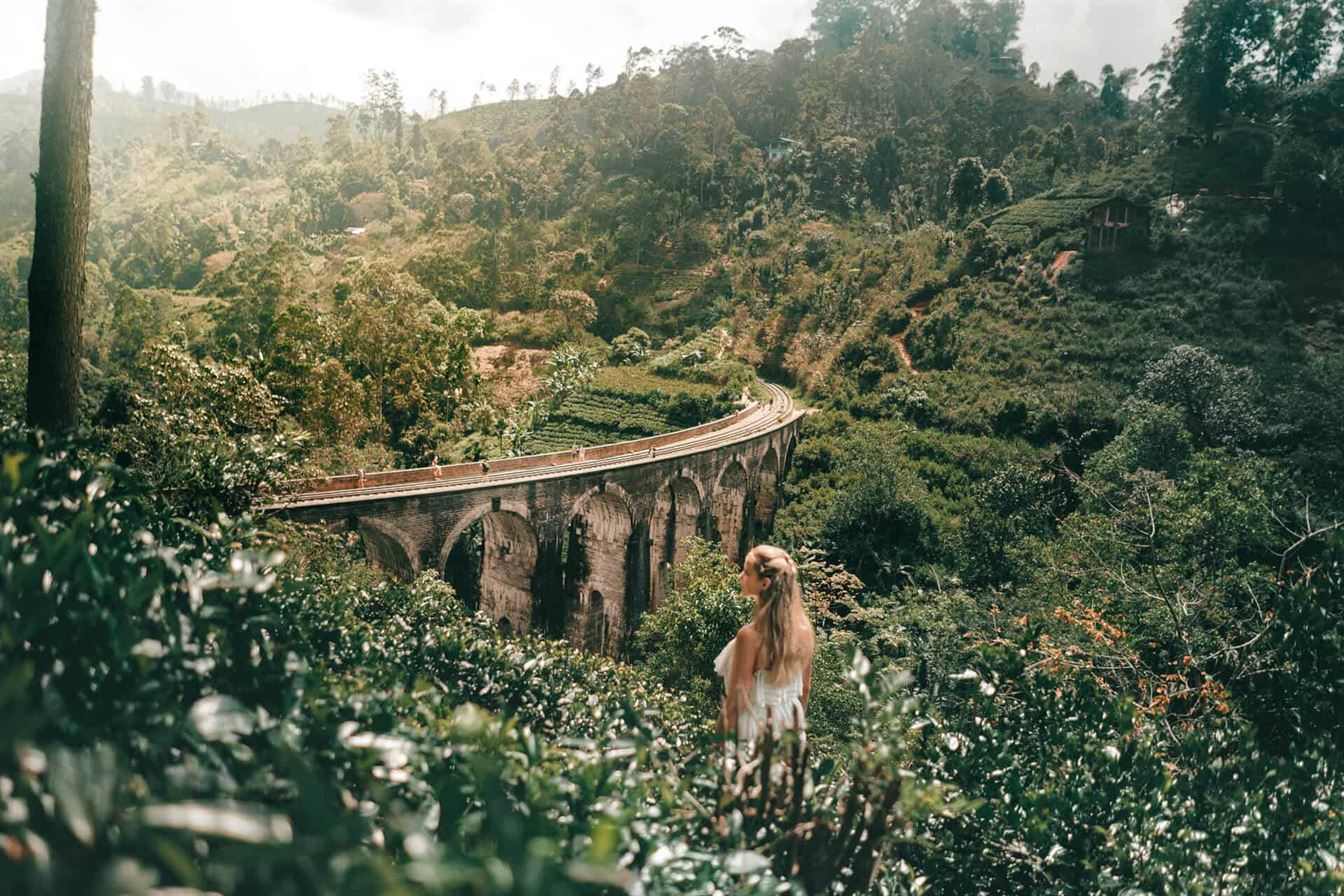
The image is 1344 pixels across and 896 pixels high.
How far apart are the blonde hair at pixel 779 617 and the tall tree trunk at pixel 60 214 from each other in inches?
208

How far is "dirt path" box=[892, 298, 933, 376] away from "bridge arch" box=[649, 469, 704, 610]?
19.3m

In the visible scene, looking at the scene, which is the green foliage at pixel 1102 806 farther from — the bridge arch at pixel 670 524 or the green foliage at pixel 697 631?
the bridge arch at pixel 670 524

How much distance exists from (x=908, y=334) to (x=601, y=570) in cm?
2740

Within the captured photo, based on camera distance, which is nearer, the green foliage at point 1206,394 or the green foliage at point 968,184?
the green foliage at point 1206,394

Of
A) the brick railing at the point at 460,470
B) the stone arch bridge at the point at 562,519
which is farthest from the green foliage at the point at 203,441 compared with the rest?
the stone arch bridge at the point at 562,519

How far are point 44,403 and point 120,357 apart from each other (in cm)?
4508

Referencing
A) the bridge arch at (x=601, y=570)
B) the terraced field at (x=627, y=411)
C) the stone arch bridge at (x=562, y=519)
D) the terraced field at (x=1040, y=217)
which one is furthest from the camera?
the terraced field at (x=1040, y=217)

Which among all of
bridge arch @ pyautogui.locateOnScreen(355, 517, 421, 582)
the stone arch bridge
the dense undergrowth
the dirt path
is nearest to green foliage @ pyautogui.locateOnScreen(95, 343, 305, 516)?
the stone arch bridge

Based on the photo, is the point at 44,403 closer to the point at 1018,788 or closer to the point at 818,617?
the point at 1018,788

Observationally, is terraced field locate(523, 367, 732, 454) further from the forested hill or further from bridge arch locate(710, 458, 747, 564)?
bridge arch locate(710, 458, 747, 564)

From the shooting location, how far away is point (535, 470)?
65.4 ft

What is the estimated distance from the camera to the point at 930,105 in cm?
8056

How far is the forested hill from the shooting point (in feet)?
Result: 7.71

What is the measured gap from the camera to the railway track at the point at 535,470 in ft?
48.8
